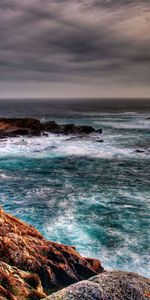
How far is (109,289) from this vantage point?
8.89m

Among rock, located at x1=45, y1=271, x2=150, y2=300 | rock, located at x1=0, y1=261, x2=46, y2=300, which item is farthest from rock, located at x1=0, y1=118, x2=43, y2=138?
rock, located at x1=45, y1=271, x2=150, y2=300

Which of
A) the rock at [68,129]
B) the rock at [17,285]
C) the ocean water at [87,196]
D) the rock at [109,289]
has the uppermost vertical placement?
the rock at [68,129]

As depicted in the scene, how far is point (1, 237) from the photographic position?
1402 cm

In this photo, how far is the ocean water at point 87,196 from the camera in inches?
849

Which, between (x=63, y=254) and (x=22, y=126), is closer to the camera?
(x=63, y=254)

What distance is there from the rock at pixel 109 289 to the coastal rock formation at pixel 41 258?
5.27 m

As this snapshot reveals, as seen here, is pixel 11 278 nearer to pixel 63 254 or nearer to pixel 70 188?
pixel 63 254

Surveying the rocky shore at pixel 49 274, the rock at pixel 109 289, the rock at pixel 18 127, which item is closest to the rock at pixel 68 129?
the rock at pixel 18 127

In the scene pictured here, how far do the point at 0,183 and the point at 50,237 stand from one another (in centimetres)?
1503

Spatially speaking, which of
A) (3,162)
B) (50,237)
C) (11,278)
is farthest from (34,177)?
(11,278)

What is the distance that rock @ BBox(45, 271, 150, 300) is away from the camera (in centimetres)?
857

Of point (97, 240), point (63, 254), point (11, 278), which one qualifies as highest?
point (11, 278)

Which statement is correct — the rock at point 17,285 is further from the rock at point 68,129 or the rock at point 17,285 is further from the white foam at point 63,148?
the rock at point 68,129

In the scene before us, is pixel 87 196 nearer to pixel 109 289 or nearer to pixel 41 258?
pixel 41 258
